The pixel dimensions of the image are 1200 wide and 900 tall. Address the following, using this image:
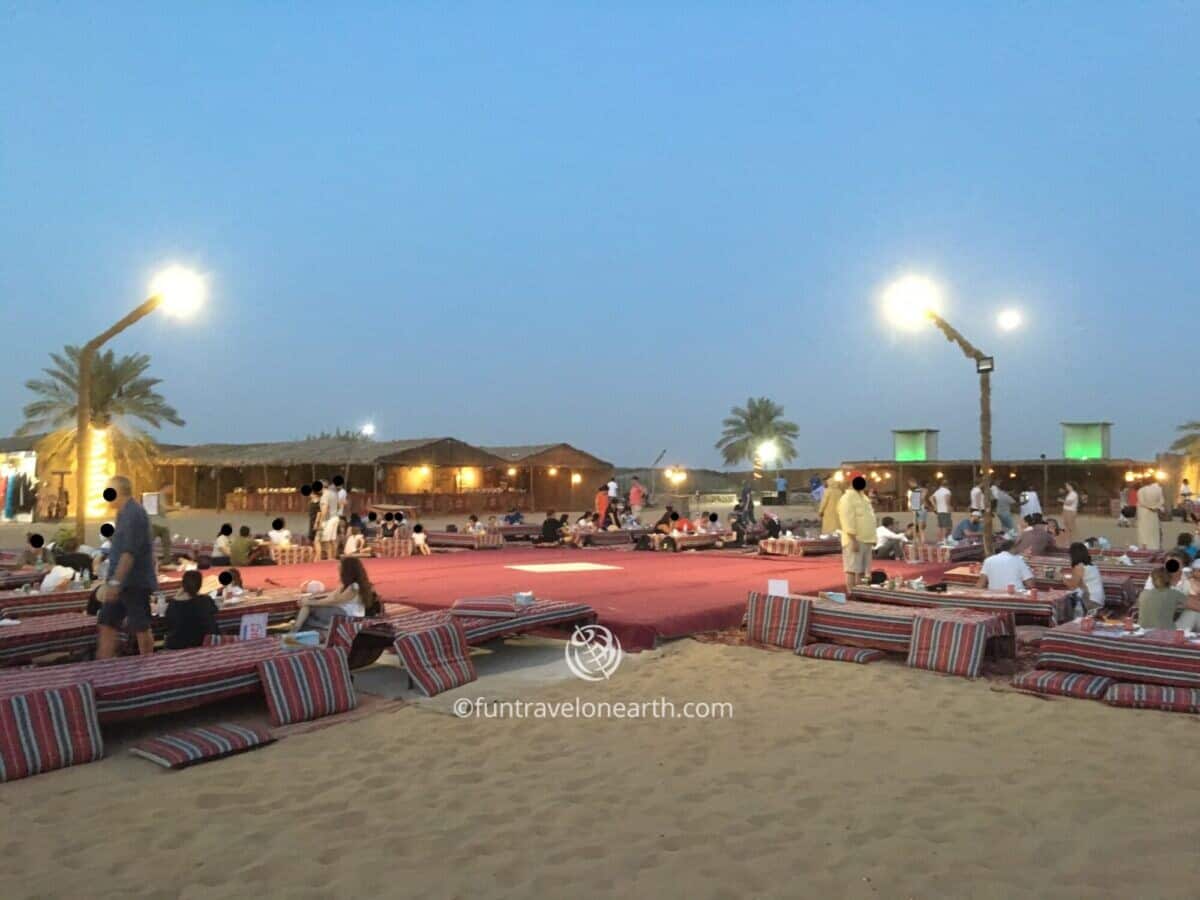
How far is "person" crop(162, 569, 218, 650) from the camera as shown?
7.13m

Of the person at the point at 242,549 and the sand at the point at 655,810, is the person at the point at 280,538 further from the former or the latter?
the sand at the point at 655,810

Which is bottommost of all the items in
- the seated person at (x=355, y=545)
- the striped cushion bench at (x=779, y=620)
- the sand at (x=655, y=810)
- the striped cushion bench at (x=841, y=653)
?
the sand at (x=655, y=810)

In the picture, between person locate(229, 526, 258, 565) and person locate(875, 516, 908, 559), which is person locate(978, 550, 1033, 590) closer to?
person locate(875, 516, 908, 559)

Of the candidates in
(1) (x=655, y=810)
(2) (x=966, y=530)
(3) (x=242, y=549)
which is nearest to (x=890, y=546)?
(2) (x=966, y=530)

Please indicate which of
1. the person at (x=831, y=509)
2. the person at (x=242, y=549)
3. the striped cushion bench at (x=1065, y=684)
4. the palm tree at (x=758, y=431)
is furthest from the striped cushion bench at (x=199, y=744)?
the palm tree at (x=758, y=431)

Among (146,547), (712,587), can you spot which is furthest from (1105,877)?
(712,587)

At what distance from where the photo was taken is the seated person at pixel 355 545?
49.2 ft

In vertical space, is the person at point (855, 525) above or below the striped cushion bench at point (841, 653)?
above

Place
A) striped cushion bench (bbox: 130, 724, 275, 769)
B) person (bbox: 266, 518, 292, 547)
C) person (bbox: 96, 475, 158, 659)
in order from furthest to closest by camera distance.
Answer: person (bbox: 266, 518, 292, 547) → person (bbox: 96, 475, 158, 659) → striped cushion bench (bbox: 130, 724, 275, 769)

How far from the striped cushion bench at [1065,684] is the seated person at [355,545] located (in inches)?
413

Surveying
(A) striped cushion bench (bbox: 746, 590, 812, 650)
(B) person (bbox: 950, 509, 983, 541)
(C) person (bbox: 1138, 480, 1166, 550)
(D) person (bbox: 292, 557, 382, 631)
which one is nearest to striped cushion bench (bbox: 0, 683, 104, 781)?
(D) person (bbox: 292, 557, 382, 631)

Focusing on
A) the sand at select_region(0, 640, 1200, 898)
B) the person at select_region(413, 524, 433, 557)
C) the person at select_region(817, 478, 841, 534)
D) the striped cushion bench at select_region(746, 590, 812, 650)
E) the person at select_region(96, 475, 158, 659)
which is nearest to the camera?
the sand at select_region(0, 640, 1200, 898)

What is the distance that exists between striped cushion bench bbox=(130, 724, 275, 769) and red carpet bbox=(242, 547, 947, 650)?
3.78 metres

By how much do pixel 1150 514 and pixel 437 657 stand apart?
1265cm
